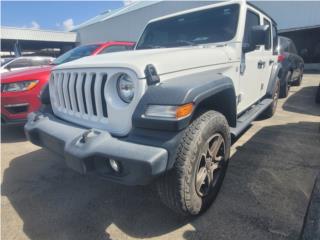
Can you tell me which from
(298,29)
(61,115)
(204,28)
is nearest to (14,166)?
(61,115)

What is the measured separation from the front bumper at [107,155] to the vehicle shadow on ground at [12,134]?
2691 millimetres

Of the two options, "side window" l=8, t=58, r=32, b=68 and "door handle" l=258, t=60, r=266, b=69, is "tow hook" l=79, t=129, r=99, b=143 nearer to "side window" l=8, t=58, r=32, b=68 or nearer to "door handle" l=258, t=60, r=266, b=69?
"door handle" l=258, t=60, r=266, b=69

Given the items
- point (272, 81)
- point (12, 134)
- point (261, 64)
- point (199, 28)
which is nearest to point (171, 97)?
point (199, 28)

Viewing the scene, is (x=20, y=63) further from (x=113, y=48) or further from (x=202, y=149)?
(x=202, y=149)

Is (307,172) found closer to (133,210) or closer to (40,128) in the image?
(133,210)

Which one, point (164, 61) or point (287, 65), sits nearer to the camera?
point (164, 61)

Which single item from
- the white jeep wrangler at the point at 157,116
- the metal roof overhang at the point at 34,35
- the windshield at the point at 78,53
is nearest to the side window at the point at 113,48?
the windshield at the point at 78,53

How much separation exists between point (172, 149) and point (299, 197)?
1.54 metres

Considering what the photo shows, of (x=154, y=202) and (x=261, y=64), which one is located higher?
(x=261, y=64)

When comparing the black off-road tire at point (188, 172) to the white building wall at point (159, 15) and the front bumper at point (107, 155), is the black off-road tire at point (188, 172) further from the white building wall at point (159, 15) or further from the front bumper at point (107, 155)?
the white building wall at point (159, 15)

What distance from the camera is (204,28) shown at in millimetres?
3117

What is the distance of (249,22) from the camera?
3301 millimetres

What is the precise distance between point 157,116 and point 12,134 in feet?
13.0

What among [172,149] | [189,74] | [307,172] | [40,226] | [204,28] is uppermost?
[204,28]
